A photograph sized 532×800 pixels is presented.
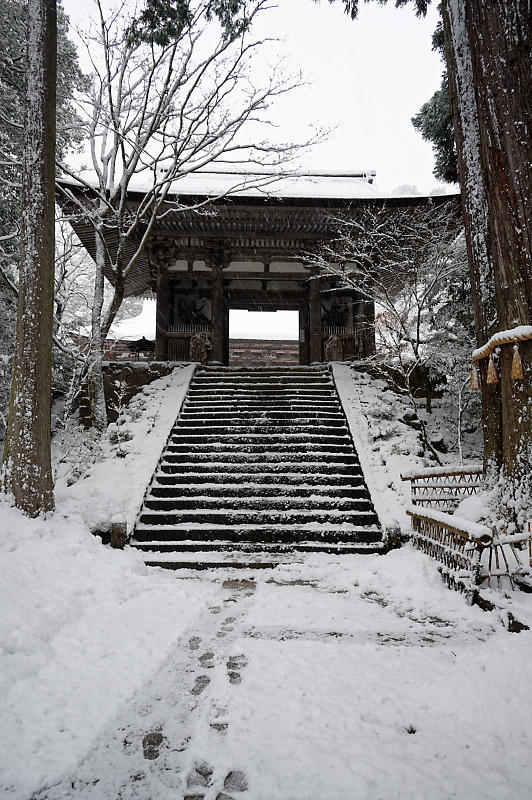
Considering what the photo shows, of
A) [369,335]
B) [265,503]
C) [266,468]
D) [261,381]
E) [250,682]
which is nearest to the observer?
[250,682]

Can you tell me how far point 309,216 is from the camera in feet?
40.2

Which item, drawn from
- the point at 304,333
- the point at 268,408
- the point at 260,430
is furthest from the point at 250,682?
the point at 304,333

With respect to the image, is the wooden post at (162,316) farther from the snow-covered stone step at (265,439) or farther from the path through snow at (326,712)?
the path through snow at (326,712)

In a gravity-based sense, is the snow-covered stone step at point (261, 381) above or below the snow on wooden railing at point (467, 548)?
above

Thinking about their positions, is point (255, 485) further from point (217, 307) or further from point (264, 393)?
point (217, 307)

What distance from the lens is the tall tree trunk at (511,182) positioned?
4.55 meters

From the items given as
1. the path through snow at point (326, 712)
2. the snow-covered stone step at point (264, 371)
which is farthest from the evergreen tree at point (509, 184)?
the snow-covered stone step at point (264, 371)

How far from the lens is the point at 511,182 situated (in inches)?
183

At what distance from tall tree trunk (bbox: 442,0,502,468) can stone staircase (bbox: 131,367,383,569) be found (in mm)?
2336

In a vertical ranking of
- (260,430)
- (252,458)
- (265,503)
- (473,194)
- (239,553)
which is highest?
(473,194)

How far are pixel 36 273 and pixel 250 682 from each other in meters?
5.53

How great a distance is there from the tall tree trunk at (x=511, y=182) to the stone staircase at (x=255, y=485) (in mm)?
2464

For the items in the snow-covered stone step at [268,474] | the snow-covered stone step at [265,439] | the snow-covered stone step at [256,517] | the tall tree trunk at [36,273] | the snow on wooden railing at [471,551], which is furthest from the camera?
the snow-covered stone step at [265,439]

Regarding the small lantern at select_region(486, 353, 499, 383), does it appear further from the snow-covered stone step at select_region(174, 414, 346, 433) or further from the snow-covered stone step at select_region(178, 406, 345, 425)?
the snow-covered stone step at select_region(178, 406, 345, 425)
